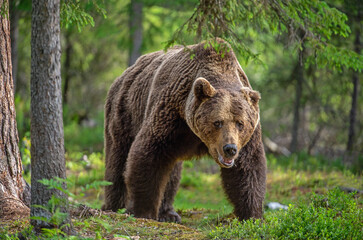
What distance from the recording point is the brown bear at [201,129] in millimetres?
5207

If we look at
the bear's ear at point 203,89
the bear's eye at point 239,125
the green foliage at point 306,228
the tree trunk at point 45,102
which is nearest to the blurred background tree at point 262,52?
the bear's ear at point 203,89

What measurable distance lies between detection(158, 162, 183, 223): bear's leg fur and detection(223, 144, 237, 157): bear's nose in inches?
112

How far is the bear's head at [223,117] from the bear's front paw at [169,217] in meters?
2.48

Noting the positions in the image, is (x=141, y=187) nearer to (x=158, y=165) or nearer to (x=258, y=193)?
(x=158, y=165)

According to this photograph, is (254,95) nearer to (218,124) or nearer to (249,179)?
(218,124)

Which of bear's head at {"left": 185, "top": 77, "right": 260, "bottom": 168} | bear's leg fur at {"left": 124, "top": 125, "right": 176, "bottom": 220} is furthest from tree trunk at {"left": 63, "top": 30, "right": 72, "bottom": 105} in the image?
bear's head at {"left": 185, "top": 77, "right": 260, "bottom": 168}

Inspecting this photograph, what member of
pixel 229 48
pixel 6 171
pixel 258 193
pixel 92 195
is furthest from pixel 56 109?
pixel 92 195

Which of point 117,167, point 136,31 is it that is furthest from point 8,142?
point 136,31

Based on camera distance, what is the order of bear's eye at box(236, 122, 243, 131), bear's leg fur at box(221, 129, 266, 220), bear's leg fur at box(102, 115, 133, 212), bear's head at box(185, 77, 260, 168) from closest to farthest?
bear's head at box(185, 77, 260, 168) → bear's eye at box(236, 122, 243, 131) → bear's leg fur at box(221, 129, 266, 220) → bear's leg fur at box(102, 115, 133, 212)

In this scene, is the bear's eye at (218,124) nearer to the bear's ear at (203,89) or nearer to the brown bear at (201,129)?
the brown bear at (201,129)

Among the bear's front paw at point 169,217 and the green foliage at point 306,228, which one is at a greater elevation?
the green foliage at point 306,228

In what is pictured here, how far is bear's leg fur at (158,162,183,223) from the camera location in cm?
748

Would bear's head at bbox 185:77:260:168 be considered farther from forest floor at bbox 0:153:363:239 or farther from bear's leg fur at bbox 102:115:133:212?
bear's leg fur at bbox 102:115:133:212

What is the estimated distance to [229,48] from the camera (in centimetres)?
585
